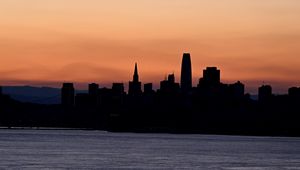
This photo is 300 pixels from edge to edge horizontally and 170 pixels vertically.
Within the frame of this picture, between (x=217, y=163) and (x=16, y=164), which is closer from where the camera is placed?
(x=16, y=164)

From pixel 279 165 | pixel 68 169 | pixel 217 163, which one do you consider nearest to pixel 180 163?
pixel 217 163

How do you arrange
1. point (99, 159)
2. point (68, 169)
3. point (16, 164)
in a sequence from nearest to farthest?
1. point (68, 169)
2. point (16, 164)
3. point (99, 159)

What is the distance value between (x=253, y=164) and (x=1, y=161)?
36569 millimetres

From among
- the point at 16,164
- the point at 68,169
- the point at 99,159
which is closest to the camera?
the point at 68,169

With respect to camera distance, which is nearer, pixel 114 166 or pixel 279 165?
pixel 114 166

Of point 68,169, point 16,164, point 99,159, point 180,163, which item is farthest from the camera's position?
point 99,159

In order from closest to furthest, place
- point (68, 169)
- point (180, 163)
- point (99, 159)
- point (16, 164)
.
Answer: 1. point (68, 169)
2. point (16, 164)
3. point (180, 163)
4. point (99, 159)

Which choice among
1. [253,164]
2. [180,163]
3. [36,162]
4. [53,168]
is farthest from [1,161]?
[253,164]

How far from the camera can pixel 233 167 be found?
137500 millimetres

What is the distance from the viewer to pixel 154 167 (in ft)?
445

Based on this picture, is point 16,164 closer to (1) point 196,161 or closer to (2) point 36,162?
(2) point 36,162

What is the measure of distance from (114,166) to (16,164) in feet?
43.3

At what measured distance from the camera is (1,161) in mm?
143250

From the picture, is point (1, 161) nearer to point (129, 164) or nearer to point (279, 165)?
point (129, 164)
